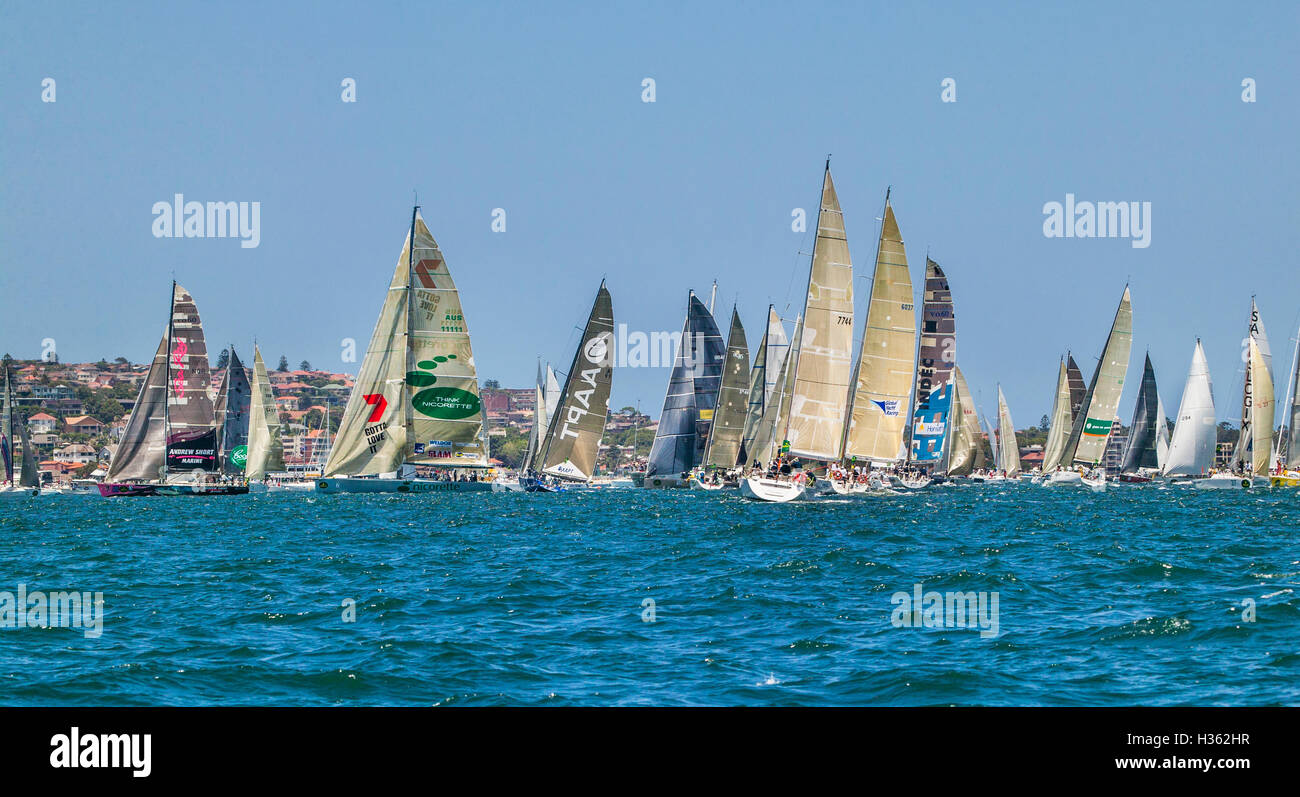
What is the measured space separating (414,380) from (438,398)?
174 centimetres

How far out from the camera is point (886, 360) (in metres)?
52.2

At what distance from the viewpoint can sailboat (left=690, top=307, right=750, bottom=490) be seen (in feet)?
263

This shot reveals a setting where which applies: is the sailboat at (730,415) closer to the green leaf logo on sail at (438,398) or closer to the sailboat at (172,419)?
the green leaf logo on sail at (438,398)

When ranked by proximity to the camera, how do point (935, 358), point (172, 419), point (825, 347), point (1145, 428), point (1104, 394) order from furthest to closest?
point (1145, 428) → point (1104, 394) → point (172, 419) → point (935, 358) → point (825, 347)

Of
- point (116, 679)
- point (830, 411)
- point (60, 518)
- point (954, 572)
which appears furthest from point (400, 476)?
point (116, 679)

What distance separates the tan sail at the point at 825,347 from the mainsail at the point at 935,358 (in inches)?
446

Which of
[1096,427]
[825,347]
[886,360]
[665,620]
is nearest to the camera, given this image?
[665,620]

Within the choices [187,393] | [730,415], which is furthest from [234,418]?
[730,415]

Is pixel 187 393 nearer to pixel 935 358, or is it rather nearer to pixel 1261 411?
pixel 935 358

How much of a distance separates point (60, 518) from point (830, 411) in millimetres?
33046

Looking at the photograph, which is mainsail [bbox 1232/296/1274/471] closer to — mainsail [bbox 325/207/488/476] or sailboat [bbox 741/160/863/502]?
sailboat [bbox 741/160/863/502]

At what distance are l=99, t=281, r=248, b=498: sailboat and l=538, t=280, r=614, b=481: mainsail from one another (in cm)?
2030

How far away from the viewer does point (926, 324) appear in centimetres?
6109
